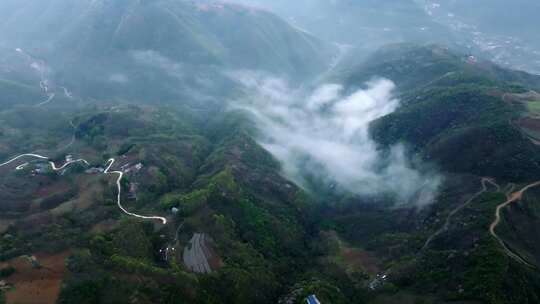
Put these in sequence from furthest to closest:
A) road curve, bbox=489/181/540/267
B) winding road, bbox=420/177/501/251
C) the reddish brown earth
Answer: winding road, bbox=420/177/501/251
road curve, bbox=489/181/540/267
the reddish brown earth

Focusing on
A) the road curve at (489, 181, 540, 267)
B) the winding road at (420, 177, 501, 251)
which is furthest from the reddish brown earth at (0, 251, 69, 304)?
the road curve at (489, 181, 540, 267)

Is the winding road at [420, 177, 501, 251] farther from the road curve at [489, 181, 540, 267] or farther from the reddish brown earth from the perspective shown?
the reddish brown earth

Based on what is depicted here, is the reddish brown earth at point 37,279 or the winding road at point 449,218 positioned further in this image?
the winding road at point 449,218

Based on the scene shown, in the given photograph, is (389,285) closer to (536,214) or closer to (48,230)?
(536,214)

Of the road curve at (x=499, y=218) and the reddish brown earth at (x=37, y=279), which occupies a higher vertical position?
the road curve at (x=499, y=218)

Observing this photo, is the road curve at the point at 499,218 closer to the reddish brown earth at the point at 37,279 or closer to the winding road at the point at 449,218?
the winding road at the point at 449,218

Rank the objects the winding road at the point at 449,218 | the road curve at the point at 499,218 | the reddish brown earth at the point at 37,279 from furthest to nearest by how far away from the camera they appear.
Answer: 1. the winding road at the point at 449,218
2. the road curve at the point at 499,218
3. the reddish brown earth at the point at 37,279

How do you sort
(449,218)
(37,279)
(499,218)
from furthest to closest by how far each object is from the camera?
(449,218) < (499,218) < (37,279)

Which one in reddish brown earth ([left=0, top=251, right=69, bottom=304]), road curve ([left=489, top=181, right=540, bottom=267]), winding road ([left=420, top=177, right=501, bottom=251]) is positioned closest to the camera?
reddish brown earth ([left=0, top=251, right=69, bottom=304])

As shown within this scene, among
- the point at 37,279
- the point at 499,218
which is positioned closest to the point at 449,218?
the point at 499,218

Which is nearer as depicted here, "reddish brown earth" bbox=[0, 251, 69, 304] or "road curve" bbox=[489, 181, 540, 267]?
"reddish brown earth" bbox=[0, 251, 69, 304]

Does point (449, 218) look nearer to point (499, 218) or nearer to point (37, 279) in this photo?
point (499, 218)

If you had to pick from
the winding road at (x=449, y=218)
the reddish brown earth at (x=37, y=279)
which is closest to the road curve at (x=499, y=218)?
the winding road at (x=449, y=218)
